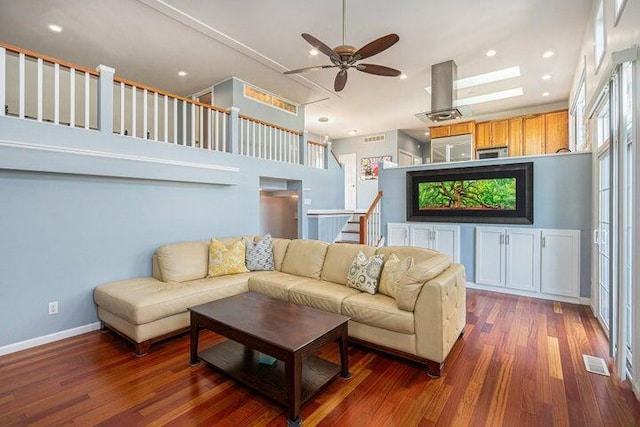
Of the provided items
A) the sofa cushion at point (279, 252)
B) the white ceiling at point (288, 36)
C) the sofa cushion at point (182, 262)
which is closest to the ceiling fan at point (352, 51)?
the white ceiling at point (288, 36)

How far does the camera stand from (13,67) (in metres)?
4.98

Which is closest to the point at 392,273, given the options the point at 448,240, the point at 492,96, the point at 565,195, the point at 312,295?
the point at 312,295

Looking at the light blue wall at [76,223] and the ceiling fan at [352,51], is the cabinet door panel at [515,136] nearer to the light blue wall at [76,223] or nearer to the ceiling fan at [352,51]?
the ceiling fan at [352,51]

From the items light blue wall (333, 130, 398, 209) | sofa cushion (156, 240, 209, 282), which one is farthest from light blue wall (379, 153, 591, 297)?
light blue wall (333, 130, 398, 209)

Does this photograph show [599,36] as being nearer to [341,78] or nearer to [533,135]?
[341,78]

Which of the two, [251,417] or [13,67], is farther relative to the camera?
[13,67]

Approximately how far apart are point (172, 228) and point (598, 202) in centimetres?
532

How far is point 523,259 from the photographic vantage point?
4387 millimetres

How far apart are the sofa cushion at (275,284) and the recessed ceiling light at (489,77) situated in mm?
4396

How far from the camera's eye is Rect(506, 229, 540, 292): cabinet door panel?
4.29 metres

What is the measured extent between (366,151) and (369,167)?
1.88 ft

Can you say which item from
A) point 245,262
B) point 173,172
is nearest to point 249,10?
point 173,172

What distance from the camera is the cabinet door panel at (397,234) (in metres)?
5.52

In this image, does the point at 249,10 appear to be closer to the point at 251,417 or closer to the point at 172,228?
the point at 172,228
